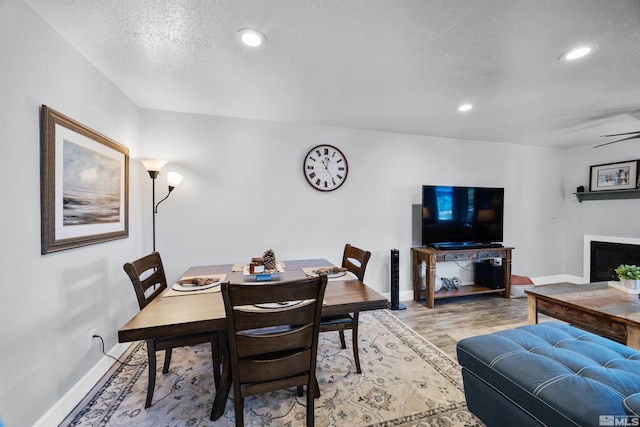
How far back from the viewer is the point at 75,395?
5.43 ft

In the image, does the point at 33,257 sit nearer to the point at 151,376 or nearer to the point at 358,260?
the point at 151,376

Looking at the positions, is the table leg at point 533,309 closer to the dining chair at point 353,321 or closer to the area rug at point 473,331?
the area rug at point 473,331

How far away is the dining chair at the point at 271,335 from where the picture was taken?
1.14m

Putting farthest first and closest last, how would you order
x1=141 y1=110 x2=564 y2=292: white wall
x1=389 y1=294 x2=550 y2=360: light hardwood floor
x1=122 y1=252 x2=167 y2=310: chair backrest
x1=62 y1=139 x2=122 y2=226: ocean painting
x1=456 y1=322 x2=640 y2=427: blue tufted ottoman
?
x1=141 y1=110 x2=564 y2=292: white wall, x1=389 y1=294 x2=550 y2=360: light hardwood floor, x1=62 y1=139 x2=122 y2=226: ocean painting, x1=122 y1=252 x2=167 y2=310: chair backrest, x1=456 y1=322 x2=640 y2=427: blue tufted ottoman

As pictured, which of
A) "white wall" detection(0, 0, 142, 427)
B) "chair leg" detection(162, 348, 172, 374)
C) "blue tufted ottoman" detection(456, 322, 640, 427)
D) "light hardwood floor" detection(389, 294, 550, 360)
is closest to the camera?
"blue tufted ottoman" detection(456, 322, 640, 427)

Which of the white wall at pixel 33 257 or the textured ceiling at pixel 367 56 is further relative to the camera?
the textured ceiling at pixel 367 56

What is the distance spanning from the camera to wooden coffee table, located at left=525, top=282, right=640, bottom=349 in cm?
176

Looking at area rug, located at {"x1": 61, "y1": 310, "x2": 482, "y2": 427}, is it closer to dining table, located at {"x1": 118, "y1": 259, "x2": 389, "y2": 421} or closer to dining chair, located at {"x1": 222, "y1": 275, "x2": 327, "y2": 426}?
dining table, located at {"x1": 118, "y1": 259, "x2": 389, "y2": 421}

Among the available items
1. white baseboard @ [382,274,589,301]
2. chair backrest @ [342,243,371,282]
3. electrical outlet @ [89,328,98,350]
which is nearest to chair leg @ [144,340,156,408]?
electrical outlet @ [89,328,98,350]

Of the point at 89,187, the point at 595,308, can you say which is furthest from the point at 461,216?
the point at 89,187

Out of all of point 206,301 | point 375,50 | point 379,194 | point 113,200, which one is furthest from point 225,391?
point 379,194

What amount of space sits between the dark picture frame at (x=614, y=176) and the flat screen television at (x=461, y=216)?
183 cm

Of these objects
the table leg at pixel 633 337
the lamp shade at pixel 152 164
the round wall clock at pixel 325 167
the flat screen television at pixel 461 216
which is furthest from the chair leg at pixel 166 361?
the table leg at pixel 633 337

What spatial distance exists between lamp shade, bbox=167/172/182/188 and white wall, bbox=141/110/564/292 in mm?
247
